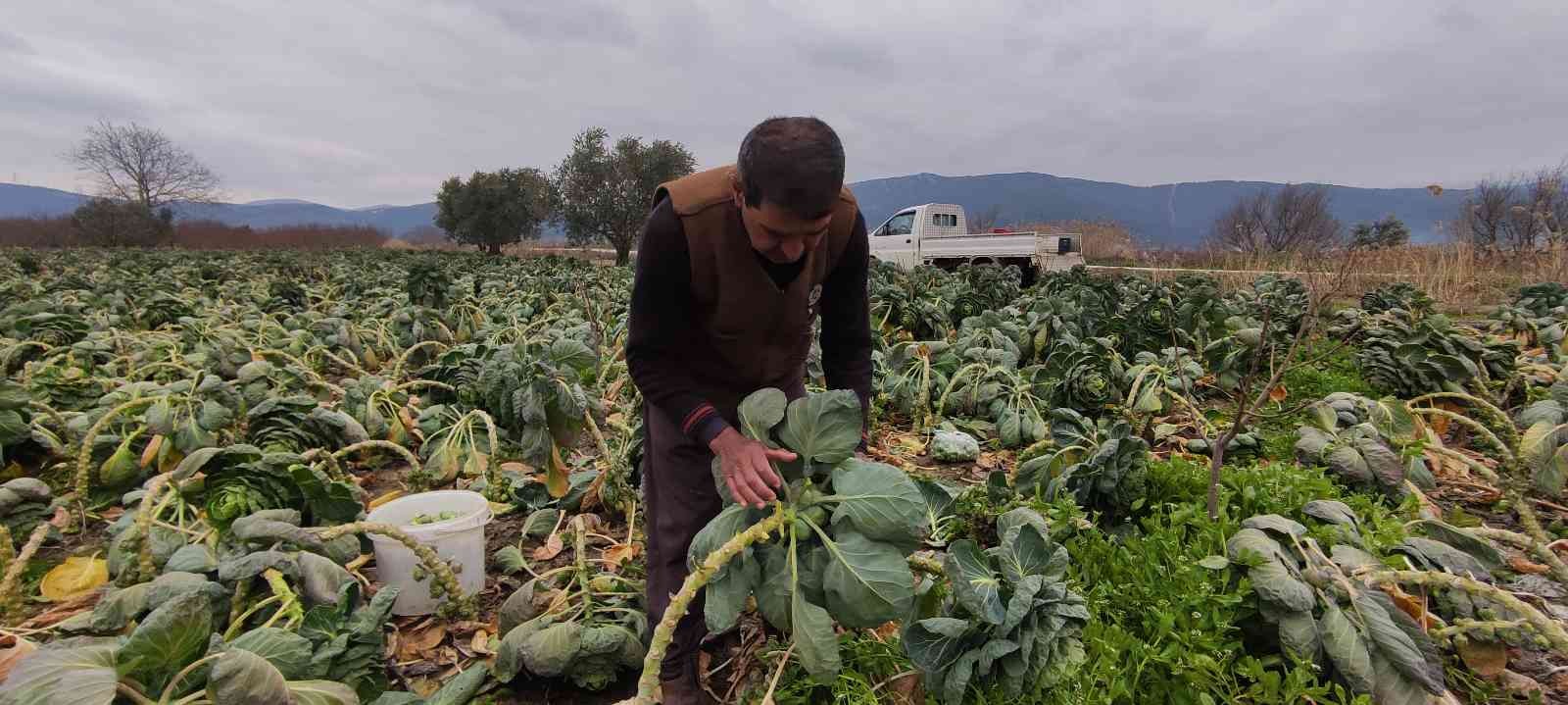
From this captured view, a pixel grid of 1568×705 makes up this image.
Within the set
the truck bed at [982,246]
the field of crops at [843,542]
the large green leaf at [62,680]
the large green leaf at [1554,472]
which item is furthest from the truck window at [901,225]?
the large green leaf at [62,680]

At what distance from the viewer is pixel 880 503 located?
1323 millimetres

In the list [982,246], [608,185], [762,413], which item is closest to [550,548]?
[762,413]

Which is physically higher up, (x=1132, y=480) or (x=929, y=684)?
(x=1132, y=480)

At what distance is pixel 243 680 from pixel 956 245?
16.4 m

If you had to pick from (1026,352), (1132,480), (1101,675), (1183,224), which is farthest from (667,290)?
(1183,224)

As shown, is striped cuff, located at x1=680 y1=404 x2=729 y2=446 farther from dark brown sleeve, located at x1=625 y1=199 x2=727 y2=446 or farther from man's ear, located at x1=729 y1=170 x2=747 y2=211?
man's ear, located at x1=729 y1=170 x2=747 y2=211

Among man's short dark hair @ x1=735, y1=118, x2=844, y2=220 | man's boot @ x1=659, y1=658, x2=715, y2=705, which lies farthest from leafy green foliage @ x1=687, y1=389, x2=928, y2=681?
man's boot @ x1=659, y1=658, x2=715, y2=705

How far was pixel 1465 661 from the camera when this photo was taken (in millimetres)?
1809

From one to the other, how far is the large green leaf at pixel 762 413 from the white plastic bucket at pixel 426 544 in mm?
1350

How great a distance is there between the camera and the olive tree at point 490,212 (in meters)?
40.1

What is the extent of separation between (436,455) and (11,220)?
51.0 metres

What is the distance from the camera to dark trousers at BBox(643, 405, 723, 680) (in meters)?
1.86

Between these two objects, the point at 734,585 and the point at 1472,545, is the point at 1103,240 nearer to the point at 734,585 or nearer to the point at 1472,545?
the point at 1472,545

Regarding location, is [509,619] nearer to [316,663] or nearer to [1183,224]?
[316,663]
